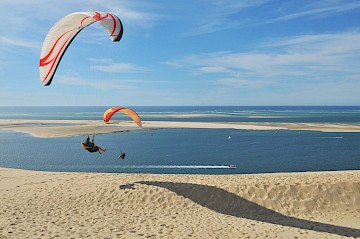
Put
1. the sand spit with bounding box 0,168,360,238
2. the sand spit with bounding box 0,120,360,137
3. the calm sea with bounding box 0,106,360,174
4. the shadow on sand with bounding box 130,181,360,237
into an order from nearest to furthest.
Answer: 1. the sand spit with bounding box 0,168,360,238
2. the shadow on sand with bounding box 130,181,360,237
3. the calm sea with bounding box 0,106,360,174
4. the sand spit with bounding box 0,120,360,137

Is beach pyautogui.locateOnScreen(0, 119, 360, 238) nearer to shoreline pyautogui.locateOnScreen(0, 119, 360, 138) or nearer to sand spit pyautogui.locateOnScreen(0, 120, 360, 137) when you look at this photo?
shoreline pyautogui.locateOnScreen(0, 119, 360, 138)

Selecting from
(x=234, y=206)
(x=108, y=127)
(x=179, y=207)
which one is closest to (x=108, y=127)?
(x=108, y=127)

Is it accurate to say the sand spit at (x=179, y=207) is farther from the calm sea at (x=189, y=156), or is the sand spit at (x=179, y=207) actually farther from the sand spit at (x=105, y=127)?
the sand spit at (x=105, y=127)

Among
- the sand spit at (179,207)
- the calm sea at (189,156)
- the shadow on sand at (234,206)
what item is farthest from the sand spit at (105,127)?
the shadow on sand at (234,206)

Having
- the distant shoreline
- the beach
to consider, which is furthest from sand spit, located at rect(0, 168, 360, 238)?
the distant shoreline

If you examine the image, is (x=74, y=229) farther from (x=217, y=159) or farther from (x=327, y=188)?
(x=217, y=159)

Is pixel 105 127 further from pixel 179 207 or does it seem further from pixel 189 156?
pixel 179 207

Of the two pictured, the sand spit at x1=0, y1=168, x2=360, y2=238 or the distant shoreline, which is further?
the distant shoreline
